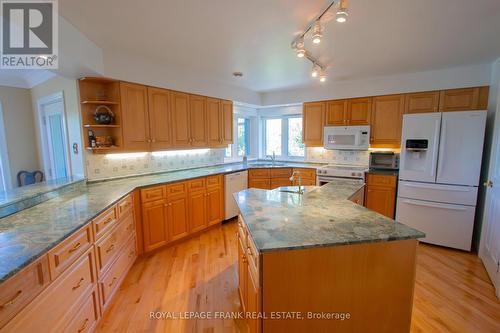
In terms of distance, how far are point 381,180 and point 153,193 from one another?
11.2 ft

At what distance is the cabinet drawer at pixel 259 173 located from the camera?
4.36 meters

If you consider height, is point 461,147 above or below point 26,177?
above

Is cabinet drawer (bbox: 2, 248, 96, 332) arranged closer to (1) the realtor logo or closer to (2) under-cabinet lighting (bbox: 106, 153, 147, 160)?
(2) under-cabinet lighting (bbox: 106, 153, 147, 160)

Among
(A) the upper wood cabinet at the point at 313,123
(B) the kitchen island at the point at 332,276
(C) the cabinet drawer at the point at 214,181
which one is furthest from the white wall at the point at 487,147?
(C) the cabinet drawer at the point at 214,181

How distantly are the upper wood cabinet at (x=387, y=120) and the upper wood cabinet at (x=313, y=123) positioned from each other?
88cm

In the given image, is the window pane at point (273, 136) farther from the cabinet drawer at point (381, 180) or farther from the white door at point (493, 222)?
the white door at point (493, 222)

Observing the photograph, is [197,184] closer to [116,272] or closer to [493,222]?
[116,272]

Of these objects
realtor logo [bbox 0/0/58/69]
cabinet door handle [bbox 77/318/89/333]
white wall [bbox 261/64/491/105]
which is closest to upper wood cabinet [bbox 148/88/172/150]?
realtor logo [bbox 0/0/58/69]

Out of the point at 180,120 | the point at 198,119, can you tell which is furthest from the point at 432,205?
the point at 180,120

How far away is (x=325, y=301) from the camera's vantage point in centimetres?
130

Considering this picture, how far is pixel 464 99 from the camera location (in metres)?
3.24

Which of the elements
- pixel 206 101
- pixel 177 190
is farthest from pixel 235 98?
pixel 177 190

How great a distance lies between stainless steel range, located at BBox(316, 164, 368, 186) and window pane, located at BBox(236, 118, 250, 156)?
1936mm

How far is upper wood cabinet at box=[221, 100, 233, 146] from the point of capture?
4238mm
